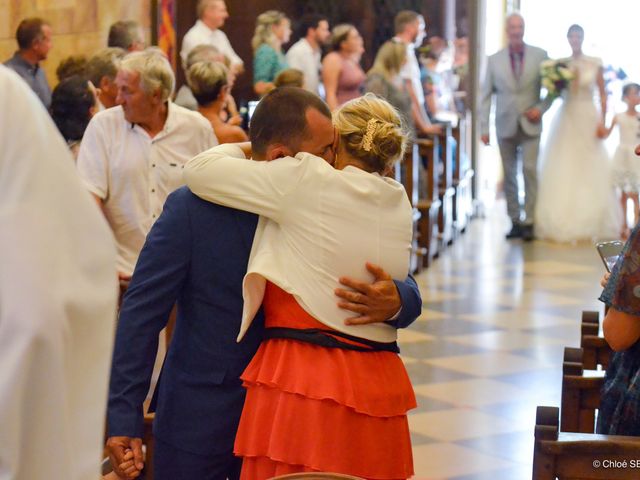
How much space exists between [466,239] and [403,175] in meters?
2.50

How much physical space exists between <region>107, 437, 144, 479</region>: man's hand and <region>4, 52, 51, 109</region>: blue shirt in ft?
19.1

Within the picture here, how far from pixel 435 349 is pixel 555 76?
17.6ft

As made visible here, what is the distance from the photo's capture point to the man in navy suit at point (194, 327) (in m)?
2.96

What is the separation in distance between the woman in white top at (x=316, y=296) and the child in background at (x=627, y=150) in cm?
973

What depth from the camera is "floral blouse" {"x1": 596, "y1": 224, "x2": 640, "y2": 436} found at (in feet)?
10.3

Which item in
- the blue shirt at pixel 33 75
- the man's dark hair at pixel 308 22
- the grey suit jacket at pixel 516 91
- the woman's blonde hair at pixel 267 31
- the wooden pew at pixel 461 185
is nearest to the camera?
the blue shirt at pixel 33 75

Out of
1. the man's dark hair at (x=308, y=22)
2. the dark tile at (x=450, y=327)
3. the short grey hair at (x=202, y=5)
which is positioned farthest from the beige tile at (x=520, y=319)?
the man's dark hair at (x=308, y=22)

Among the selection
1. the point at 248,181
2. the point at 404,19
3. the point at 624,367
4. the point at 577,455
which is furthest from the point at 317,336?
the point at 404,19

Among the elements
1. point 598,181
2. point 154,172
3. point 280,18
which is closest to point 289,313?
point 154,172

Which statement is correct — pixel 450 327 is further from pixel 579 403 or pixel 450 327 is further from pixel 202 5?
pixel 579 403

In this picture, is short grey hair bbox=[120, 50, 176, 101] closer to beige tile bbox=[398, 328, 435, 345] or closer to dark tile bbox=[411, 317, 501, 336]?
beige tile bbox=[398, 328, 435, 345]

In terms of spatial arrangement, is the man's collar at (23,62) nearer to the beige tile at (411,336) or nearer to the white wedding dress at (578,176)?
the beige tile at (411,336)

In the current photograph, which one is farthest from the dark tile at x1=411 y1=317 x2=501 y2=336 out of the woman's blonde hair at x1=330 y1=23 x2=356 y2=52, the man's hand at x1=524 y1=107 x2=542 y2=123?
the man's hand at x1=524 y1=107 x2=542 y2=123

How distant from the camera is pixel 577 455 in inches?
107
